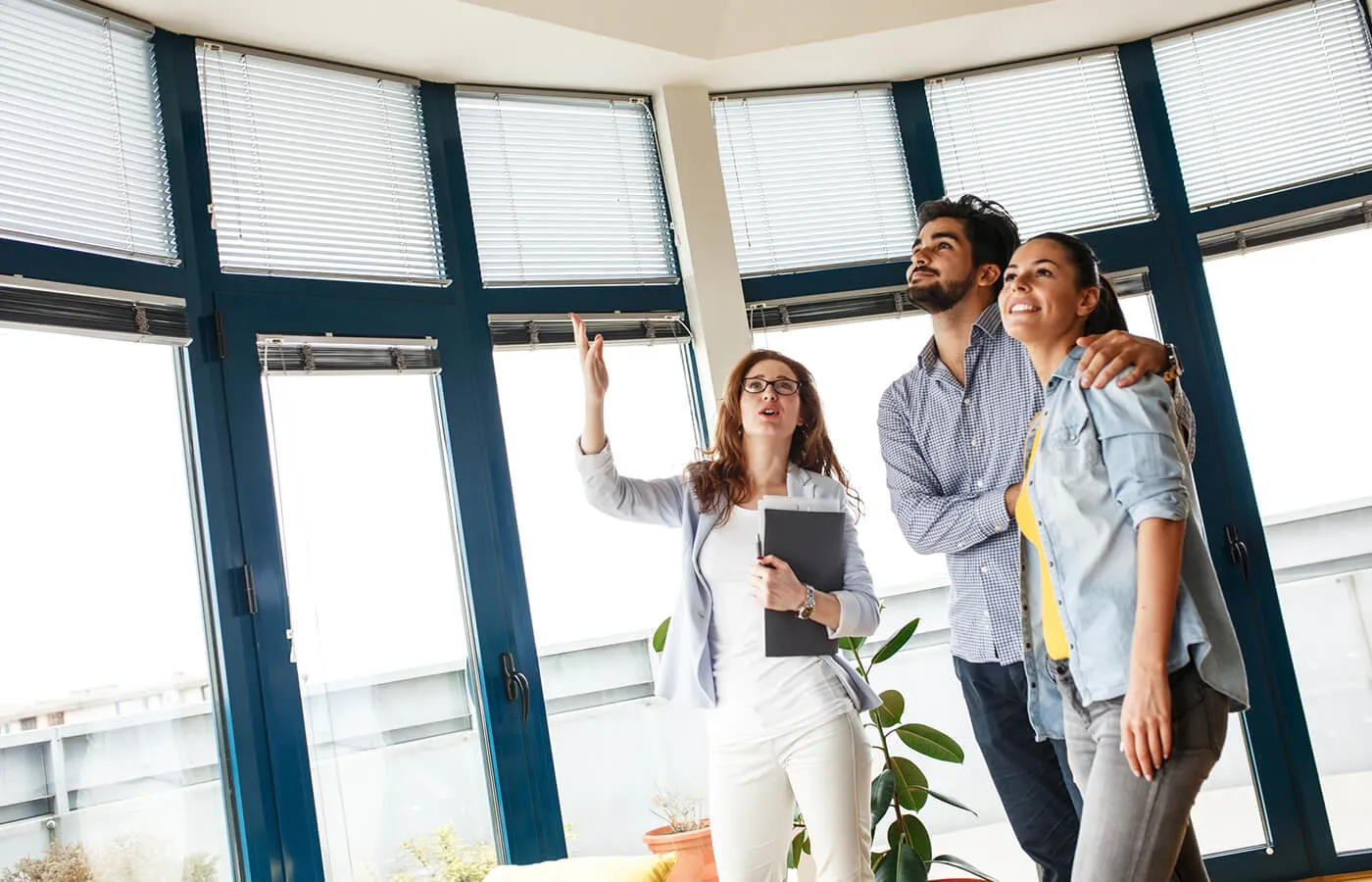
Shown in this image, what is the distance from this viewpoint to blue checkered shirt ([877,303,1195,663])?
233 centimetres

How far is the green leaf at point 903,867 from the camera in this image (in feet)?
9.62

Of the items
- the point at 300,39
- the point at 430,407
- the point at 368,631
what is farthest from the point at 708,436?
the point at 300,39

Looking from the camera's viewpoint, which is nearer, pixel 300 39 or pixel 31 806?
pixel 31 806

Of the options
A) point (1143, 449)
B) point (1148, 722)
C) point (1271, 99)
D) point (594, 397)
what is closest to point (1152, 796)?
point (1148, 722)

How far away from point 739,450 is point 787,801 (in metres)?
0.74

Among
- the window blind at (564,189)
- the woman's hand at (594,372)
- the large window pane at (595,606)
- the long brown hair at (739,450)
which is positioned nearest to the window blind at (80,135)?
the window blind at (564,189)

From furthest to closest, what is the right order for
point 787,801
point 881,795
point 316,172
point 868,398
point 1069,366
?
1. point 868,398
2. point 316,172
3. point 881,795
4. point 787,801
5. point 1069,366

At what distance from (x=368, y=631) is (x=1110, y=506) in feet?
7.18

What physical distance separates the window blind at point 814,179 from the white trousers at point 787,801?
7.13 ft

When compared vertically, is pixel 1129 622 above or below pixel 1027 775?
above

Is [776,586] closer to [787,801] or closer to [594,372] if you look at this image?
[787,801]

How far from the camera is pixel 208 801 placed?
2775mm

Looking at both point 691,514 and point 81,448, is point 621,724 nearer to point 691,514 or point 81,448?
point 691,514

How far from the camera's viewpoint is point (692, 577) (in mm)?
2297
